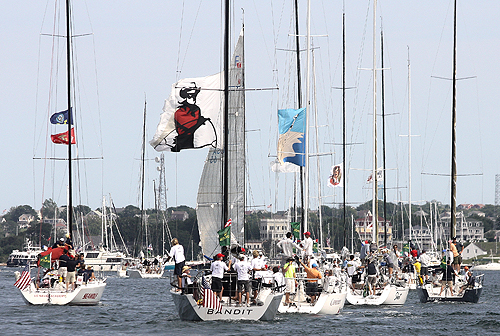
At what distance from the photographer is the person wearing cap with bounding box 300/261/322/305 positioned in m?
31.3

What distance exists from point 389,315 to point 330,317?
3722mm

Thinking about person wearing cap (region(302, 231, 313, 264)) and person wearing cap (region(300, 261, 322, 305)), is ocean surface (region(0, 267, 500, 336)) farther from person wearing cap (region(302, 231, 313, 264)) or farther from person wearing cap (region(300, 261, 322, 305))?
person wearing cap (region(302, 231, 313, 264))

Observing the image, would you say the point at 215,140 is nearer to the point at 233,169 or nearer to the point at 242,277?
the point at 242,277

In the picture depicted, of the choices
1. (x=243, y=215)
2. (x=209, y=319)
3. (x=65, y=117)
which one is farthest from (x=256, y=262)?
(x=65, y=117)

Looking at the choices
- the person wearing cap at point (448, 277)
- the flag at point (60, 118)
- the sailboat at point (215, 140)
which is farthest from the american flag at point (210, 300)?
the flag at point (60, 118)

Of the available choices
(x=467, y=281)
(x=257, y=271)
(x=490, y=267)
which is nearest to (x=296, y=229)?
(x=467, y=281)

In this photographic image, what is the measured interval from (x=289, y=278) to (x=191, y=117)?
22.5 ft

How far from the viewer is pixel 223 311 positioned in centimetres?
2717

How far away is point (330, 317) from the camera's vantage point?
3195cm

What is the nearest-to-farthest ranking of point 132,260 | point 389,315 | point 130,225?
point 389,315, point 132,260, point 130,225

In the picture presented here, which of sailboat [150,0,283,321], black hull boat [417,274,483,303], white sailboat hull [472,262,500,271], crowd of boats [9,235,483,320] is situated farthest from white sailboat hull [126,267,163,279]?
white sailboat hull [472,262,500,271]

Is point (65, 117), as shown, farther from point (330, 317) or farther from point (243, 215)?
point (330, 317)

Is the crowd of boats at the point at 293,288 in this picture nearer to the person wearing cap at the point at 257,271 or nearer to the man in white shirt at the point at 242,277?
the person wearing cap at the point at 257,271

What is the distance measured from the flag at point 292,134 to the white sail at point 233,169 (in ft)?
7.10
